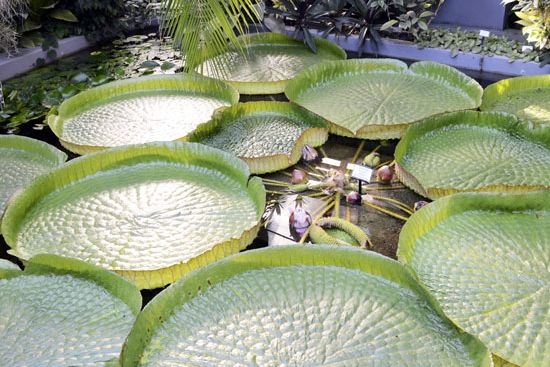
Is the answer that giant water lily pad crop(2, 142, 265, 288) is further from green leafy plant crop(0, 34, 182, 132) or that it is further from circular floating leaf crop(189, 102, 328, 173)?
green leafy plant crop(0, 34, 182, 132)

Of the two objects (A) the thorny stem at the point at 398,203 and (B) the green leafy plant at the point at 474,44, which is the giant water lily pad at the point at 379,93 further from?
(B) the green leafy plant at the point at 474,44

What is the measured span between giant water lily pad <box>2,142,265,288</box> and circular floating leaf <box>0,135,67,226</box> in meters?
0.27

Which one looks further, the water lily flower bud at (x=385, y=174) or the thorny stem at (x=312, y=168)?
the thorny stem at (x=312, y=168)

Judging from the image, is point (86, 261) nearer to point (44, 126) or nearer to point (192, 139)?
point (192, 139)

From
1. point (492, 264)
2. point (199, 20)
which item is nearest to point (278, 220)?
point (492, 264)

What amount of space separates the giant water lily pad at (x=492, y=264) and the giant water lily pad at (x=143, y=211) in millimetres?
756

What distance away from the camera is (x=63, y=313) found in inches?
76.9

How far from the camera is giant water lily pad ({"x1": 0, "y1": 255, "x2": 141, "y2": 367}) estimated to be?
1755 mm

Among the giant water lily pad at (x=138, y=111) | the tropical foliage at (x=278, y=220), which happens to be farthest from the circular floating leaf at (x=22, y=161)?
the giant water lily pad at (x=138, y=111)

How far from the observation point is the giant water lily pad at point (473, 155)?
270 centimetres

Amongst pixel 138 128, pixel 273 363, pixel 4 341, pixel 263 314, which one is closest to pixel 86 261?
pixel 4 341

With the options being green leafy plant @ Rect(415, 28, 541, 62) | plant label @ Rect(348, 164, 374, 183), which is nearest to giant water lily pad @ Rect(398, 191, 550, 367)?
plant label @ Rect(348, 164, 374, 183)

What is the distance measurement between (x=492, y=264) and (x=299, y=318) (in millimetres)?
806

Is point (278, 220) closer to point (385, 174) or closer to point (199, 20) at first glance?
point (385, 174)
